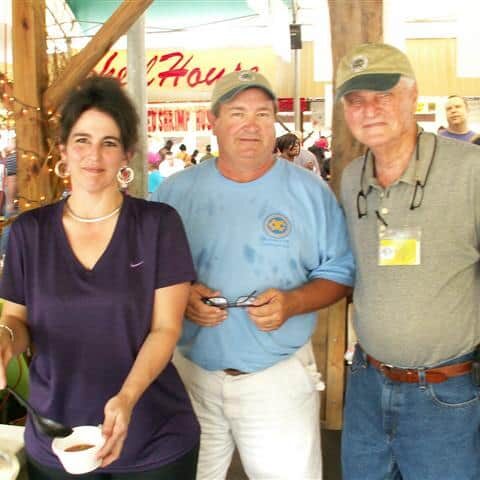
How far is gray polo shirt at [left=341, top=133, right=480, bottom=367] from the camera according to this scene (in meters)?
1.74

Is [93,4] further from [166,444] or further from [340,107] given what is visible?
[166,444]

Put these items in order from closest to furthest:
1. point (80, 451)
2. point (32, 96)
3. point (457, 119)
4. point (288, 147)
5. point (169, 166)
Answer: point (80, 451)
point (32, 96)
point (457, 119)
point (288, 147)
point (169, 166)

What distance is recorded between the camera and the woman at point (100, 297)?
158 cm

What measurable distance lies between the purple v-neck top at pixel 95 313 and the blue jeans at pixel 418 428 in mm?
618

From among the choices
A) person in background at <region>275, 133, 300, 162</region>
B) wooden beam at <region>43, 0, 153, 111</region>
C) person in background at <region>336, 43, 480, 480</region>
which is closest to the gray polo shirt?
person in background at <region>336, 43, 480, 480</region>

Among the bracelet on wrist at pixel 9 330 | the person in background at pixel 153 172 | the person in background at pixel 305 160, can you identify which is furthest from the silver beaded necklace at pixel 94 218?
the person in background at pixel 153 172

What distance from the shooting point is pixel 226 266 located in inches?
79.1

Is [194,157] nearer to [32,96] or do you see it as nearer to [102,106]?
[32,96]

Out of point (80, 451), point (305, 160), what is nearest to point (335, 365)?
point (80, 451)

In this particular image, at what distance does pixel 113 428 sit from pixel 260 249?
0.79 m

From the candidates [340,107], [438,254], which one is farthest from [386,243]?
[340,107]

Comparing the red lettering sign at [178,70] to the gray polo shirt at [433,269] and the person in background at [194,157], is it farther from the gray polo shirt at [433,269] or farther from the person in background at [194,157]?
the gray polo shirt at [433,269]

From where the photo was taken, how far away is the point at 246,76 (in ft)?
6.64

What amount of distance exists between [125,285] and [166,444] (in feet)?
1.44
